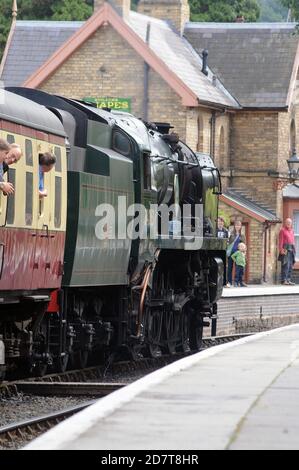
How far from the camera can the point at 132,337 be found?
19703 mm

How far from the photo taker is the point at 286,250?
1692 inches

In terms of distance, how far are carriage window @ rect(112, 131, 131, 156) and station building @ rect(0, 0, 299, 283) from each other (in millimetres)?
23957

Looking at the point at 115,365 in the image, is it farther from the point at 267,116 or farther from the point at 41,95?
the point at 267,116

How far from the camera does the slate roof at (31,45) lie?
46875mm

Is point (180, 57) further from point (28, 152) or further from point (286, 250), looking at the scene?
point (28, 152)

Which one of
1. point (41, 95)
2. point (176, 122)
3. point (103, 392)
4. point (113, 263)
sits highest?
point (176, 122)

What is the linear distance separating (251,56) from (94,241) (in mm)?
31785

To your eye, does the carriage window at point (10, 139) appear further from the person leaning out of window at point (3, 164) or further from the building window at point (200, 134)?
the building window at point (200, 134)

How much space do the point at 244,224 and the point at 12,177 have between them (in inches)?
1255

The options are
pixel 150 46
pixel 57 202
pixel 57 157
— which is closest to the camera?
pixel 57 202

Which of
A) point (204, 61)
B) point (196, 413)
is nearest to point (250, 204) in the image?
point (204, 61)

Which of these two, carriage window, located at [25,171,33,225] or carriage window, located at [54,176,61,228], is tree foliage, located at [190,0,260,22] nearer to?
carriage window, located at [54,176,61,228]

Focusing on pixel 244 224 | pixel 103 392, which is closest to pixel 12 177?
pixel 103 392

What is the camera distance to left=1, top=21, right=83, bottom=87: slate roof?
4688cm
